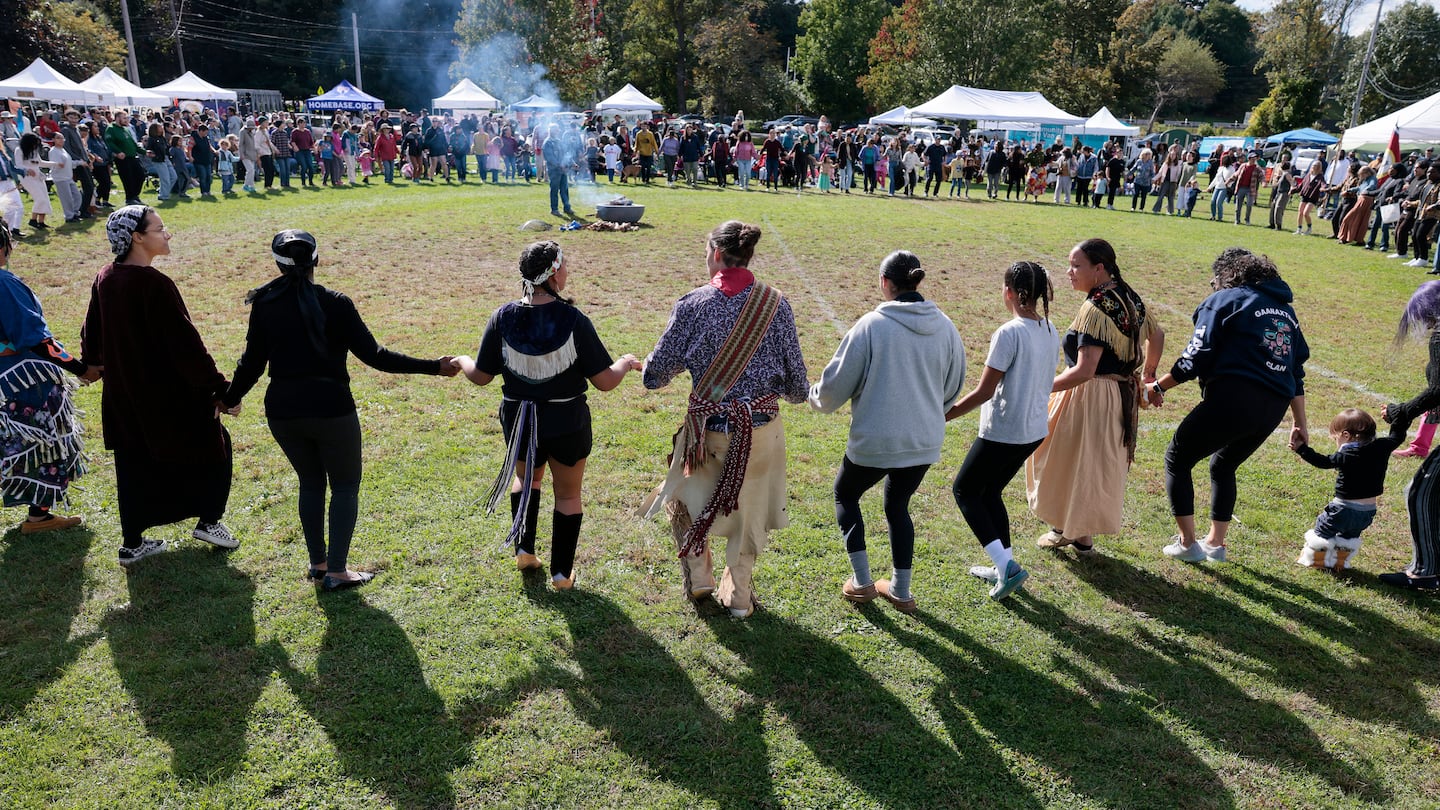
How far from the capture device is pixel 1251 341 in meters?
4.52

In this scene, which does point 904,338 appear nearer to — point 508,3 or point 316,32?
point 508,3

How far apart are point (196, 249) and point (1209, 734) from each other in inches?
553

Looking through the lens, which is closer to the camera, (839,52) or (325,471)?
(325,471)

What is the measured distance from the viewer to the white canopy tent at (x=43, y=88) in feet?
84.1

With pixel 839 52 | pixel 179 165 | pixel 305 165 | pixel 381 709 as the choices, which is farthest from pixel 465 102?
pixel 839 52

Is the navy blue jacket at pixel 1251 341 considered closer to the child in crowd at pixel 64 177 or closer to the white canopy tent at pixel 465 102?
the child in crowd at pixel 64 177

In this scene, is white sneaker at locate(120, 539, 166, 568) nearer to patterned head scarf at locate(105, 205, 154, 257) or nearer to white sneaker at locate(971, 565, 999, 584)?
patterned head scarf at locate(105, 205, 154, 257)

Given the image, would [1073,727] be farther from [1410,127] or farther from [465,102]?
[465,102]

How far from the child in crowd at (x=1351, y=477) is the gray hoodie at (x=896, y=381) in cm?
235

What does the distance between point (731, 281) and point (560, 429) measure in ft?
3.41

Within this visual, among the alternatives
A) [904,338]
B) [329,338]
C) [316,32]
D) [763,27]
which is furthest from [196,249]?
[763,27]

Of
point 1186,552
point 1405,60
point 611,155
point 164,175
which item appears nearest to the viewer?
point 1186,552

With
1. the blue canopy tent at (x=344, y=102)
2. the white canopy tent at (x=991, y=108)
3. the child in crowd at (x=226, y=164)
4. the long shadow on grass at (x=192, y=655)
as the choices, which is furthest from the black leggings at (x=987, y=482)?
the blue canopy tent at (x=344, y=102)

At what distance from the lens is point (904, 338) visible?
3.87 meters
